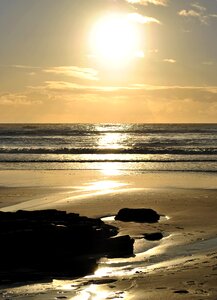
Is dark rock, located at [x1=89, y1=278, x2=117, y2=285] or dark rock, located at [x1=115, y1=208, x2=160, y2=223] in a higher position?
dark rock, located at [x1=115, y1=208, x2=160, y2=223]

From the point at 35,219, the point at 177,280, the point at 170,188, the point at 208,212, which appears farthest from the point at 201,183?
the point at 177,280

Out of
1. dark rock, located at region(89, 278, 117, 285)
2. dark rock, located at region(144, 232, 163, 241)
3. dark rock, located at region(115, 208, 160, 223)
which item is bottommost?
dark rock, located at region(144, 232, 163, 241)

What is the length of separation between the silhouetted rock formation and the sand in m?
0.46

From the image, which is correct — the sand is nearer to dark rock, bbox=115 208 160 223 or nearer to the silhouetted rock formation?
dark rock, bbox=115 208 160 223

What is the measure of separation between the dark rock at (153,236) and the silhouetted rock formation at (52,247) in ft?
4.59

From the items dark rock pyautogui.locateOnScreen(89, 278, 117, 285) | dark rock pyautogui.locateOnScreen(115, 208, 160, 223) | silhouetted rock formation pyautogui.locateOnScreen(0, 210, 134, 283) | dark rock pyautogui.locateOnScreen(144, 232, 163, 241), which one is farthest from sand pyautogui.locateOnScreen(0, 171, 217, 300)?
silhouetted rock formation pyautogui.locateOnScreen(0, 210, 134, 283)

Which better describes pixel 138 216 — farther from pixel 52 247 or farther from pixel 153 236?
pixel 52 247

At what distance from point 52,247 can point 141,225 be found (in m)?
4.43

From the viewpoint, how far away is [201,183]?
26.3 m

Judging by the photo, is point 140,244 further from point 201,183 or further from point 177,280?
point 201,183

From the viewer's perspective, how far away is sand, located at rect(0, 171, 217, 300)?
8.85m

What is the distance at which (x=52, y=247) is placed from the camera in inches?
441

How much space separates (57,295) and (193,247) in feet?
14.6

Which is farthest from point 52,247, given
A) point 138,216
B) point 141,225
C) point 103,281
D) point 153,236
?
point 138,216
